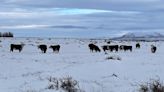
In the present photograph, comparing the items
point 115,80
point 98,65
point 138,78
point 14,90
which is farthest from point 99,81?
point 98,65

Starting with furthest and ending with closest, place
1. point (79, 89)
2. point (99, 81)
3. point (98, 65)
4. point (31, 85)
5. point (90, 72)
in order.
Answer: point (98, 65) → point (90, 72) → point (99, 81) → point (31, 85) → point (79, 89)

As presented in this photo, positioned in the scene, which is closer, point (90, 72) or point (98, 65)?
point (90, 72)

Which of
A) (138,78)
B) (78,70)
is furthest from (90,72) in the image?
(138,78)

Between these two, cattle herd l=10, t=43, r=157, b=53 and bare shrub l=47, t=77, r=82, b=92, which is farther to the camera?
cattle herd l=10, t=43, r=157, b=53

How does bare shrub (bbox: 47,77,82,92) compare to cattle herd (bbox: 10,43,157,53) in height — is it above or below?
above

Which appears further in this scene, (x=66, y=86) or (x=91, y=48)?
(x=91, y=48)

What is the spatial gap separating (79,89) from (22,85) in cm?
224

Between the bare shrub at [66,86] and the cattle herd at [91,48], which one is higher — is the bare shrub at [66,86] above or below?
above

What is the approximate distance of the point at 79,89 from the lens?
12766 millimetres

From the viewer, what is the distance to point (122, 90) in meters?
13.5

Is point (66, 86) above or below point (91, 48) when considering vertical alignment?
above

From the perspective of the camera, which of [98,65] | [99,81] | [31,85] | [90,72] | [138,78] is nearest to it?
[31,85]

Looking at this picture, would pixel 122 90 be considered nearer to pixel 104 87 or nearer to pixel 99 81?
pixel 104 87

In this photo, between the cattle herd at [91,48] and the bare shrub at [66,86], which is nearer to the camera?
the bare shrub at [66,86]
